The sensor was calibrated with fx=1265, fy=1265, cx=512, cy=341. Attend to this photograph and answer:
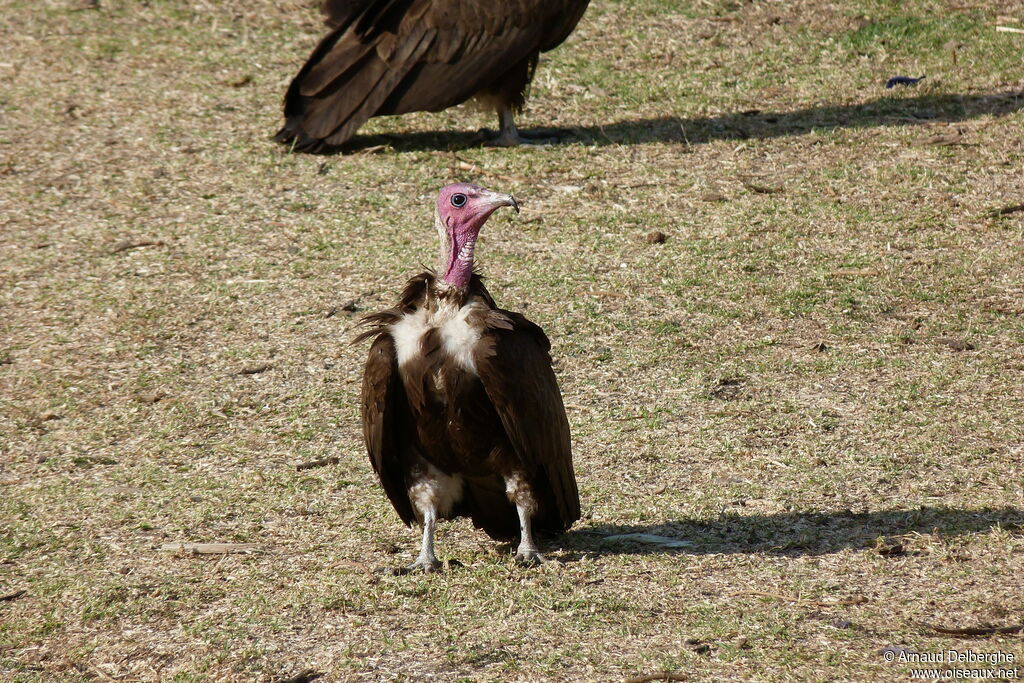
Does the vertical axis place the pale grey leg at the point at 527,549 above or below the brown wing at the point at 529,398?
below

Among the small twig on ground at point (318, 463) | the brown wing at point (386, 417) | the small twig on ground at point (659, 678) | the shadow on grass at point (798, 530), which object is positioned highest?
the brown wing at point (386, 417)

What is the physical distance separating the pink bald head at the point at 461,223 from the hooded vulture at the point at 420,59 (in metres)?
4.51

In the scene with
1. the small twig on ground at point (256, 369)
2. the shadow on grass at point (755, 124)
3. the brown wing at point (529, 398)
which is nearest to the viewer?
the brown wing at point (529, 398)

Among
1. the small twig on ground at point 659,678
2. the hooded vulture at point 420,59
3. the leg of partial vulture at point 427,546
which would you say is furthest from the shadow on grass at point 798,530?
the hooded vulture at point 420,59

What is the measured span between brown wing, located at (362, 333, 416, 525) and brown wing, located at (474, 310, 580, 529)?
1.05 feet

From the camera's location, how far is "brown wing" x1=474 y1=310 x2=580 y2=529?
4.24m

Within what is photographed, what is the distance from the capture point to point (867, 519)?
4906 mm

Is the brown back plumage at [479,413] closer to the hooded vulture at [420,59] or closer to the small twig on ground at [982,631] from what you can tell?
the small twig on ground at [982,631]

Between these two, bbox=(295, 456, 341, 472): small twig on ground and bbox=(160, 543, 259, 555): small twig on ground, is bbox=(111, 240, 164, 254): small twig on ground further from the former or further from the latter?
bbox=(160, 543, 259, 555): small twig on ground

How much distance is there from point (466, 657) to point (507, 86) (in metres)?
5.63

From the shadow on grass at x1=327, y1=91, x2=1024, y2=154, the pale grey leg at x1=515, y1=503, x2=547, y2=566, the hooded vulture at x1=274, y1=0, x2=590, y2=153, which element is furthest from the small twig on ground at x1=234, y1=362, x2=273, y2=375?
the shadow on grass at x1=327, y1=91, x2=1024, y2=154

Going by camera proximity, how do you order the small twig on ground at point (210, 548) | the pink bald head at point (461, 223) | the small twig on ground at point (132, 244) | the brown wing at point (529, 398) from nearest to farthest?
the brown wing at point (529, 398) → the pink bald head at point (461, 223) → the small twig on ground at point (210, 548) → the small twig on ground at point (132, 244)

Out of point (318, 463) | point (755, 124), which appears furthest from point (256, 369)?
point (755, 124)

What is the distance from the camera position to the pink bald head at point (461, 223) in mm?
4391
